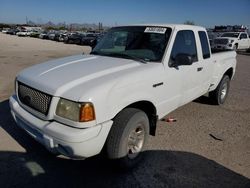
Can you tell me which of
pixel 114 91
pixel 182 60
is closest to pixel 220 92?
pixel 182 60

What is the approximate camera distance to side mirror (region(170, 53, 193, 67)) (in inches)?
146

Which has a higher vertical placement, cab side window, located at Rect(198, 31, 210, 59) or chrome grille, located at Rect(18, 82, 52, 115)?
cab side window, located at Rect(198, 31, 210, 59)

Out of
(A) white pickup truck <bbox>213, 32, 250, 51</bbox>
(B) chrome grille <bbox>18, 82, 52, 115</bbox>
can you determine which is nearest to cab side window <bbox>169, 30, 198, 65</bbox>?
(B) chrome grille <bbox>18, 82, 52, 115</bbox>

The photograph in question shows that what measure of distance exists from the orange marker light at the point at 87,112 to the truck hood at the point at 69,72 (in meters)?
0.33

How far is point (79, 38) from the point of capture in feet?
112

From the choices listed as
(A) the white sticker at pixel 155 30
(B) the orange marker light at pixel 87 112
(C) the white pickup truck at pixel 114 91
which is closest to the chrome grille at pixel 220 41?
(C) the white pickup truck at pixel 114 91

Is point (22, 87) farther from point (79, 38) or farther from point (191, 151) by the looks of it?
point (79, 38)

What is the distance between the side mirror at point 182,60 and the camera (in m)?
3.71

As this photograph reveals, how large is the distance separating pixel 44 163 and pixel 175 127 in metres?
2.47

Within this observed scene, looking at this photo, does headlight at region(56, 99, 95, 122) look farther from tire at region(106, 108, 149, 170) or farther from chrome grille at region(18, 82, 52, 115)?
tire at region(106, 108, 149, 170)

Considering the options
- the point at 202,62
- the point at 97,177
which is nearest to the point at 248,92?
the point at 202,62

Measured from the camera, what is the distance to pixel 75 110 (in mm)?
2713

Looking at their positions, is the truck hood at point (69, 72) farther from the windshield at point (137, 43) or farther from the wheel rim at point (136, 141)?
the wheel rim at point (136, 141)

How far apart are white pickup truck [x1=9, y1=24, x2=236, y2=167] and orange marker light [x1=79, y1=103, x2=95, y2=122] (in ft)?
0.03
